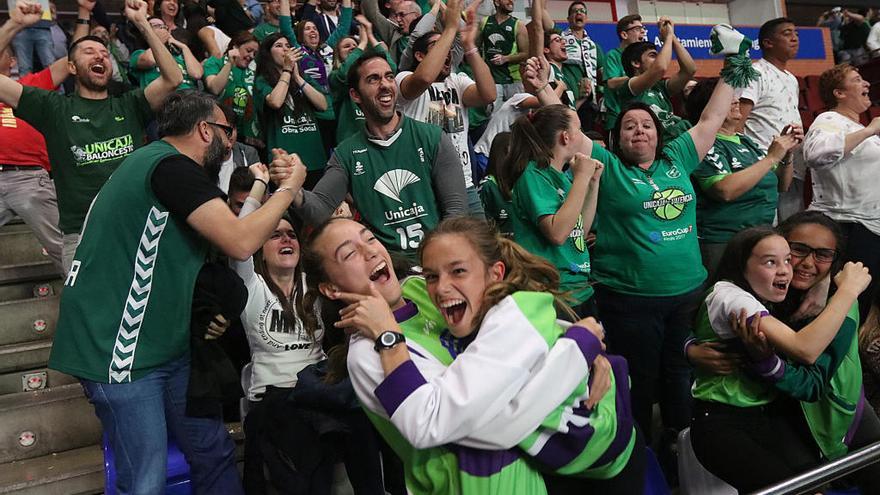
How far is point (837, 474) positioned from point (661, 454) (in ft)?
5.58

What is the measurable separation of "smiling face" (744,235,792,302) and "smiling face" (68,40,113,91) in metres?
3.00

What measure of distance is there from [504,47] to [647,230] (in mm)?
3177

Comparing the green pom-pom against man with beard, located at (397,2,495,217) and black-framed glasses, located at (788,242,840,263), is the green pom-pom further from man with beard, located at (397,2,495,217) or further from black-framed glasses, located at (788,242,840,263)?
man with beard, located at (397,2,495,217)

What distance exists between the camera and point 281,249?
10.2 feet

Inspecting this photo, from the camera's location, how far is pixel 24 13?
11.0ft

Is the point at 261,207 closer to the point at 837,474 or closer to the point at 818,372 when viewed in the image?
the point at 837,474

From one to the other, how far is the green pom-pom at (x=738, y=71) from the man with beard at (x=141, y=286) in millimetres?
2283

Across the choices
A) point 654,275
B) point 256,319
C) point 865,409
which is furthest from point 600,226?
point 256,319

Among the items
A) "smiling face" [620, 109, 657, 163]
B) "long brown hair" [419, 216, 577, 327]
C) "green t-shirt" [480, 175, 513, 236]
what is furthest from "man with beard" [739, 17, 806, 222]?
"long brown hair" [419, 216, 577, 327]

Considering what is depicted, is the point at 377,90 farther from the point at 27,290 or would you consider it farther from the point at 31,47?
the point at 31,47

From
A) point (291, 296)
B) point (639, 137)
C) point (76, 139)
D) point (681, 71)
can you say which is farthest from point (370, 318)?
point (681, 71)

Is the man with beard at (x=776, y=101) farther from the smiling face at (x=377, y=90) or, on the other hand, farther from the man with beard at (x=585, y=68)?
the smiling face at (x=377, y=90)


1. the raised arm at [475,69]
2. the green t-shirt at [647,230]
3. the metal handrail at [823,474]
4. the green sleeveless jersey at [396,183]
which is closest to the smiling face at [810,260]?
the green t-shirt at [647,230]

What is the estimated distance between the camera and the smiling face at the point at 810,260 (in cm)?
301
